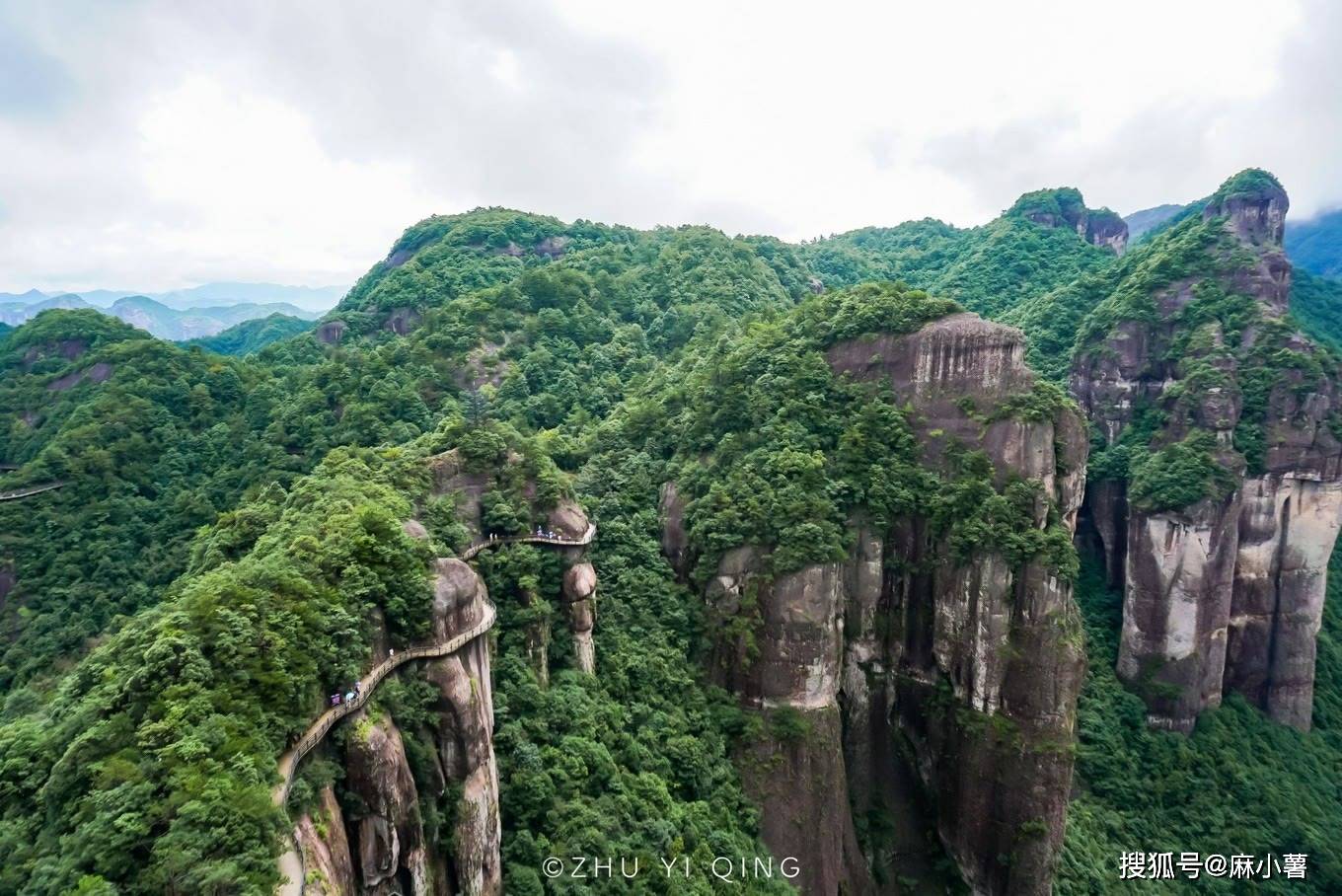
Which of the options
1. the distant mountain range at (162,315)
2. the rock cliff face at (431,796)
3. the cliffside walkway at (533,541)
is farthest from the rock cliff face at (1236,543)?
the distant mountain range at (162,315)

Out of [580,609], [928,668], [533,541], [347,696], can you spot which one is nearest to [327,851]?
[347,696]

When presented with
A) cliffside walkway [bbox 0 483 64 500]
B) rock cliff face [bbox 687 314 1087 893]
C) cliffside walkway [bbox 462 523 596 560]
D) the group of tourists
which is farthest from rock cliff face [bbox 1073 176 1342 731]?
cliffside walkway [bbox 0 483 64 500]

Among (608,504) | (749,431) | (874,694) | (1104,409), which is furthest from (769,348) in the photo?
(1104,409)

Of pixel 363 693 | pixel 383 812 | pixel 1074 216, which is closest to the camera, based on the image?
pixel 383 812

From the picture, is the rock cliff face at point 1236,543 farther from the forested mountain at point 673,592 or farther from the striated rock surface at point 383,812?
the striated rock surface at point 383,812

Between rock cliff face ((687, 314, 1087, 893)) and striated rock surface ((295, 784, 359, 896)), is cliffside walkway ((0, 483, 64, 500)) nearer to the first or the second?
rock cliff face ((687, 314, 1087, 893))

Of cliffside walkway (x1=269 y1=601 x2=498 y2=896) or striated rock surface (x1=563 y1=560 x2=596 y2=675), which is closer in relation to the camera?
cliffside walkway (x1=269 y1=601 x2=498 y2=896)

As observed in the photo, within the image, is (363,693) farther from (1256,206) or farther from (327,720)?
(1256,206)
